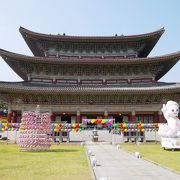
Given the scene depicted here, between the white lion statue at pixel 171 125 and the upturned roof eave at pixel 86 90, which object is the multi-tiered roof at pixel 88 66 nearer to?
the upturned roof eave at pixel 86 90

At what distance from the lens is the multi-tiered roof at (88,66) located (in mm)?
31219

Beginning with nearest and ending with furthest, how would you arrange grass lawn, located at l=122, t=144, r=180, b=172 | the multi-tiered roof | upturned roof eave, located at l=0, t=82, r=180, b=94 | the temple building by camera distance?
1. grass lawn, located at l=122, t=144, r=180, b=172
2. upturned roof eave, located at l=0, t=82, r=180, b=94
3. the multi-tiered roof
4. the temple building

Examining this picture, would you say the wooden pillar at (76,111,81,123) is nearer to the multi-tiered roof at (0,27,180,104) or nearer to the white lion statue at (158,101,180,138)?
the multi-tiered roof at (0,27,180,104)

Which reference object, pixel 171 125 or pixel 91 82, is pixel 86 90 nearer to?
pixel 91 82

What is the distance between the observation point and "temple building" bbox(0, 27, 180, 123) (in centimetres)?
3156

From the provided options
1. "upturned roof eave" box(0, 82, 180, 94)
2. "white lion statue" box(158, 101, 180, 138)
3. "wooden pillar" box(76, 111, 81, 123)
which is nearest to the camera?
"white lion statue" box(158, 101, 180, 138)

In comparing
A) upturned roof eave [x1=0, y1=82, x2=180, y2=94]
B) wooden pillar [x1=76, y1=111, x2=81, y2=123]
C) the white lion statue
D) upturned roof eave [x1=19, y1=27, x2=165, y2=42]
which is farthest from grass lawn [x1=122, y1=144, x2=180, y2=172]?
upturned roof eave [x1=19, y1=27, x2=165, y2=42]

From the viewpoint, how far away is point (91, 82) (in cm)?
3456

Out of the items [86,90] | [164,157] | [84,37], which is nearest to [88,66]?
[86,90]

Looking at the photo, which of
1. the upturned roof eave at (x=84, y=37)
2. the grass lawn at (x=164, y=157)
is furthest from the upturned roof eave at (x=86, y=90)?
the grass lawn at (x=164, y=157)

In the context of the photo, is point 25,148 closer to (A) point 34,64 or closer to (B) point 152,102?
(A) point 34,64

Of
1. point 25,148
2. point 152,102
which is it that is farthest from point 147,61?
point 25,148

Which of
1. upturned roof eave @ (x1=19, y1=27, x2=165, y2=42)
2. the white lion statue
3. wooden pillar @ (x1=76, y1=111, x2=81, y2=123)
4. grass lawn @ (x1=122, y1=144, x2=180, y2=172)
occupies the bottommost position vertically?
grass lawn @ (x1=122, y1=144, x2=180, y2=172)

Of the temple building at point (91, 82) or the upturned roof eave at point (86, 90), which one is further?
the temple building at point (91, 82)
